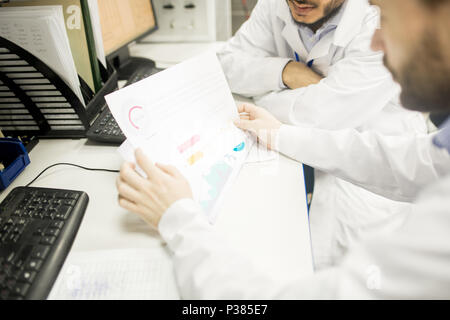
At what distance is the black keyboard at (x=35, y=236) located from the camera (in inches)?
18.3

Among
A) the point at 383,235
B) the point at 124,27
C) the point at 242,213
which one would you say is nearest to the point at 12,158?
the point at 242,213

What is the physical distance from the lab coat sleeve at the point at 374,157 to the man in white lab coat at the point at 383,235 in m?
0.13

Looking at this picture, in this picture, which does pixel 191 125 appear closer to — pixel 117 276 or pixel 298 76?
pixel 117 276

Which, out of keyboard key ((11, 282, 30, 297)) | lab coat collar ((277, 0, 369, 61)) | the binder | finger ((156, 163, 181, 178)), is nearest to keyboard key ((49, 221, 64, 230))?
keyboard key ((11, 282, 30, 297))

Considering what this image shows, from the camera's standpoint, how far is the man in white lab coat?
1.15ft

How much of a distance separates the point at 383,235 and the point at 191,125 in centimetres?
47

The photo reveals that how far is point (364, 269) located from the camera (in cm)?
38

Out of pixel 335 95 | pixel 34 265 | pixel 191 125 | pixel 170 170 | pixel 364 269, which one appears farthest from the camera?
pixel 335 95

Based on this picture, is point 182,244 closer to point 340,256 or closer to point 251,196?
point 251,196

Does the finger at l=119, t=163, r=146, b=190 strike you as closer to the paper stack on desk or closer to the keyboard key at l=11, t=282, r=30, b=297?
the paper stack on desk

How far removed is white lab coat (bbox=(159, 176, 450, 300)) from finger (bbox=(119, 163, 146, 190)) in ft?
0.50

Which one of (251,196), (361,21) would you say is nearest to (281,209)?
(251,196)

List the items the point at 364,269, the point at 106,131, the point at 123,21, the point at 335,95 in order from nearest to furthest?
the point at 364,269
the point at 106,131
the point at 335,95
the point at 123,21

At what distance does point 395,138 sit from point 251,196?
16.4 inches
